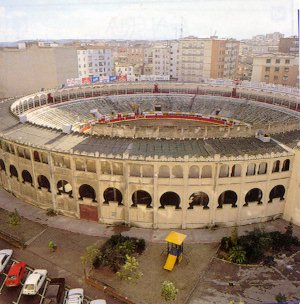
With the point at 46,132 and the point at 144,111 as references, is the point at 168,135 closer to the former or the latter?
the point at 46,132

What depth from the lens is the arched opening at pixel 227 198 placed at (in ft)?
148

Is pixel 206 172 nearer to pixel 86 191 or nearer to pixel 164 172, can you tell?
pixel 164 172

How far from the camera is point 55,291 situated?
1270 inches

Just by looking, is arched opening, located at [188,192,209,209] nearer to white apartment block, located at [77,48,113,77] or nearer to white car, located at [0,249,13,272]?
white car, located at [0,249,13,272]

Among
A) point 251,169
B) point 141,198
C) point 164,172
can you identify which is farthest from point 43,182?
point 251,169

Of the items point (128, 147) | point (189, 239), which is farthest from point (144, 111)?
point (189, 239)

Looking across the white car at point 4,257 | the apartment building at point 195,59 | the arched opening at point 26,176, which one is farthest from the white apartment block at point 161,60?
the white car at point 4,257

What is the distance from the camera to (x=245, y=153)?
43.5m

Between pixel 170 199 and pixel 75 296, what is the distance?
742 inches

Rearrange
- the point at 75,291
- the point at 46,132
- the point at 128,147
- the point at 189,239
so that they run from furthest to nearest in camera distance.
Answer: the point at 46,132, the point at 128,147, the point at 189,239, the point at 75,291

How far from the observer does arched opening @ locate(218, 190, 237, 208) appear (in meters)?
45.2

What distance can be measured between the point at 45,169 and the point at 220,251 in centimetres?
2560

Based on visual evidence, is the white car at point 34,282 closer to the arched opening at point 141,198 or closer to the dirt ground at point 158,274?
the dirt ground at point 158,274

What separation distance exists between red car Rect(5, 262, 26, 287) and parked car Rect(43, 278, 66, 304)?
376cm
